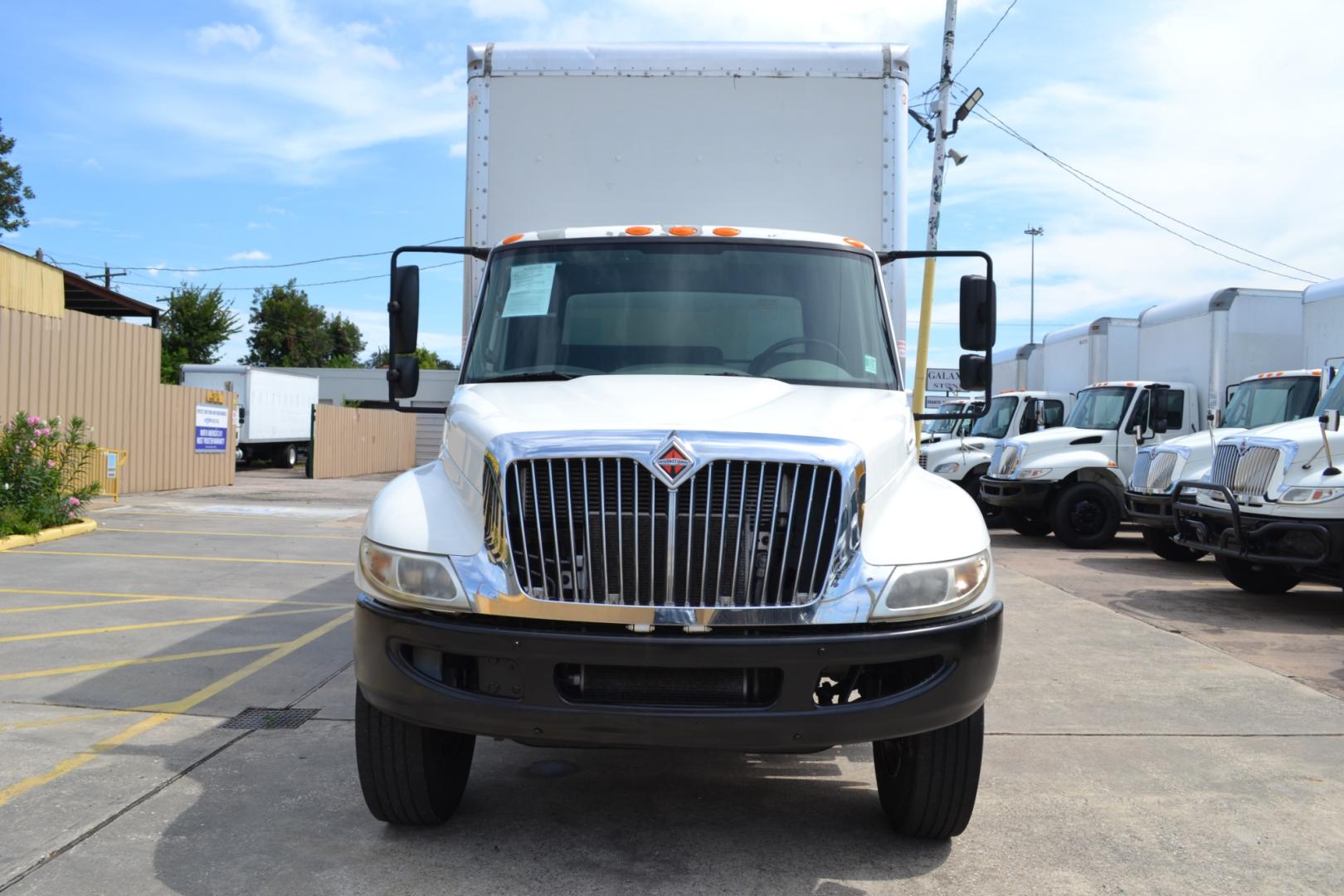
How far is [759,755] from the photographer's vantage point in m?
5.18

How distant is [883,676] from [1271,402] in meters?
10.8

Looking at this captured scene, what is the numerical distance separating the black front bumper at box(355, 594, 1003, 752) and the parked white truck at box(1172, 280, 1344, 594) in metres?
6.94

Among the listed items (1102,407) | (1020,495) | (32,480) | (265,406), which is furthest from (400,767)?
(265,406)

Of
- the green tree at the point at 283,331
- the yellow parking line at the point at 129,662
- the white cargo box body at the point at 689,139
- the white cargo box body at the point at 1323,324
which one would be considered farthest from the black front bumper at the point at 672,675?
the green tree at the point at 283,331

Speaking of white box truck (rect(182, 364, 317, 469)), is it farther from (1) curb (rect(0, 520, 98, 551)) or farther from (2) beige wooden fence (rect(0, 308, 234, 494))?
(1) curb (rect(0, 520, 98, 551))

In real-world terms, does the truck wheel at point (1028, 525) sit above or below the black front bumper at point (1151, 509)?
below

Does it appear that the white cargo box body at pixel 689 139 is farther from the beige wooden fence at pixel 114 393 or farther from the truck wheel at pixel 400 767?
the beige wooden fence at pixel 114 393

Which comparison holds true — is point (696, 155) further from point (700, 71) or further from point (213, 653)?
point (213, 653)

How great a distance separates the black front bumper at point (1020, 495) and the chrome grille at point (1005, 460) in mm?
162

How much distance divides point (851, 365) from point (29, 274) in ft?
52.7

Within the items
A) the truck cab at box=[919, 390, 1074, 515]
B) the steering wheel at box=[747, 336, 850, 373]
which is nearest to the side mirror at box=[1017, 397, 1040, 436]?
the truck cab at box=[919, 390, 1074, 515]

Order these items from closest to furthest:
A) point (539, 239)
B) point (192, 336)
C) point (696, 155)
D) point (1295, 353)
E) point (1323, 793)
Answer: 1. point (1323, 793)
2. point (539, 239)
3. point (696, 155)
4. point (1295, 353)
5. point (192, 336)

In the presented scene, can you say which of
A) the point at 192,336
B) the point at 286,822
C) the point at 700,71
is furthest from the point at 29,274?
the point at 192,336

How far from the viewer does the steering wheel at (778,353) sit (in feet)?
15.1
